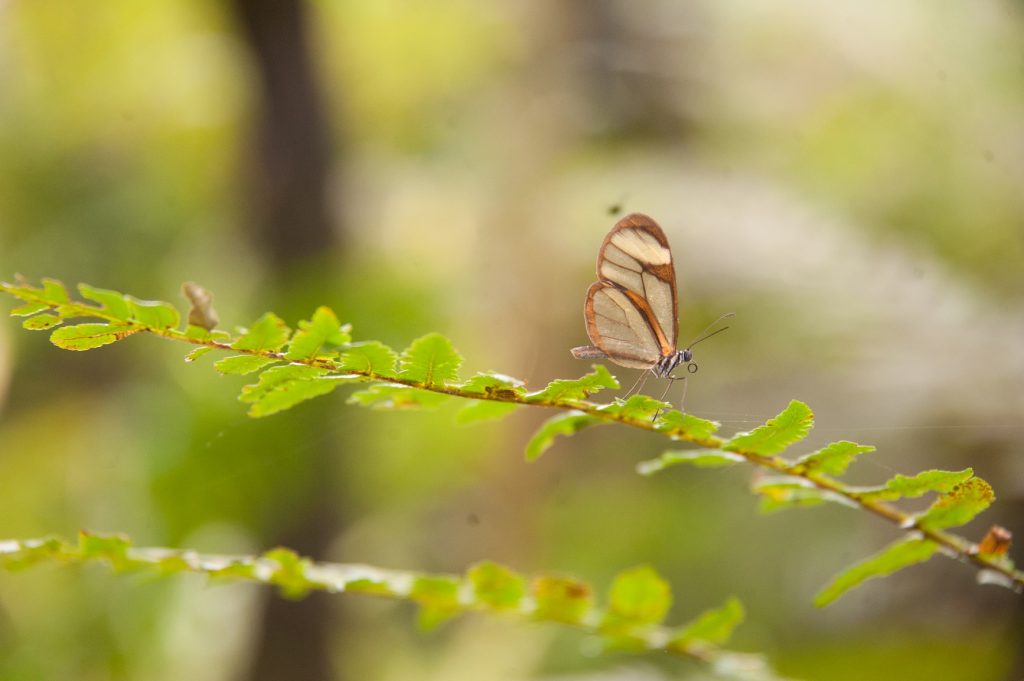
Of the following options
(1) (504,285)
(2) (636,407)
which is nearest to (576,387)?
(2) (636,407)

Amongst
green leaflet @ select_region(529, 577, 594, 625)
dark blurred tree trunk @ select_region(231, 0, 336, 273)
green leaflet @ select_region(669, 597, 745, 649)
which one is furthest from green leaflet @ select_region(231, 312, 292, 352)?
dark blurred tree trunk @ select_region(231, 0, 336, 273)

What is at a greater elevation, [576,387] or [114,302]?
[576,387]

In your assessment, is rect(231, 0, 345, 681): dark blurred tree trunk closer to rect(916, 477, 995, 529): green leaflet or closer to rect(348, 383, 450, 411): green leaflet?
rect(348, 383, 450, 411): green leaflet

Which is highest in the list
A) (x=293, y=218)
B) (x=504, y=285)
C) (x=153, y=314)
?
(x=504, y=285)

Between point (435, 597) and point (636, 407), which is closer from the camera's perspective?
point (636, 407)

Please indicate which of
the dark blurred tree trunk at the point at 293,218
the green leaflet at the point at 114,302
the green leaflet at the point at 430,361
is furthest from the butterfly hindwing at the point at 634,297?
the dark blurred tree trunk at the point at 293,218

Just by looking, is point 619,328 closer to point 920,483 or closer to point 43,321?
point 920,483
